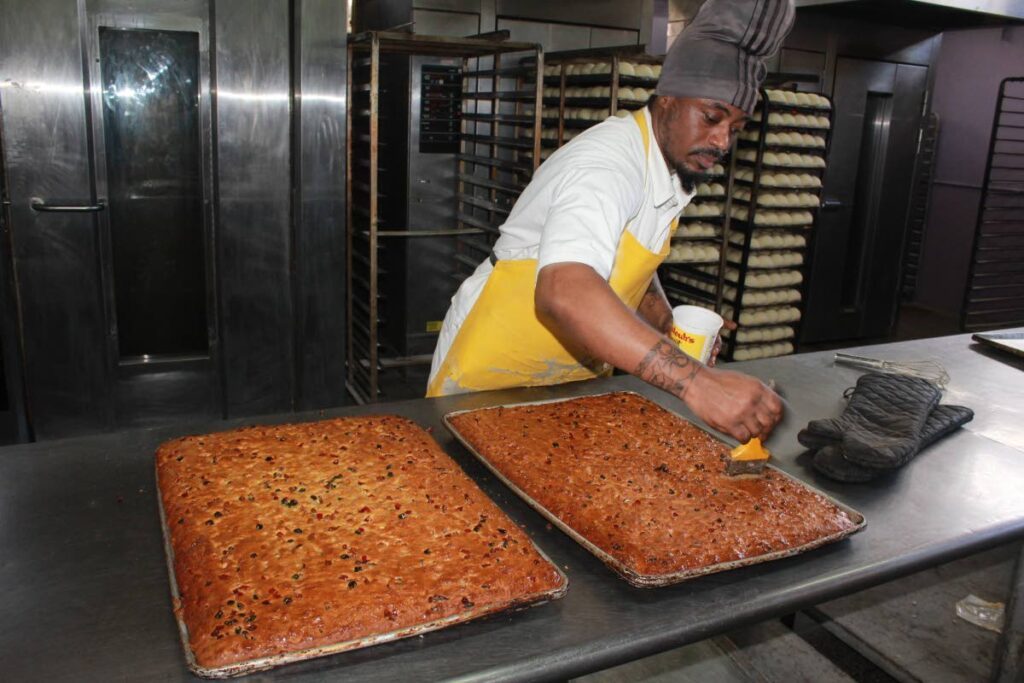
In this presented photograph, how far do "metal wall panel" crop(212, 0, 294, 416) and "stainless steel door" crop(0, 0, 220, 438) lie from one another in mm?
86

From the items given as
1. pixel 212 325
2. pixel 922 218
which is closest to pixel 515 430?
pixel 212 325

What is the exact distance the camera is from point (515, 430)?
62.7 inches

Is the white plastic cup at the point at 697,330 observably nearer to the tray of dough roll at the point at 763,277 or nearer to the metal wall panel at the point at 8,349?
the metal wall panel at the point at 8,349

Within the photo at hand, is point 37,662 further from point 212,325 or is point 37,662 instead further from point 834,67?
point 834,67

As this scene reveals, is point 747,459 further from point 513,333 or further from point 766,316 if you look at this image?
point 766,316

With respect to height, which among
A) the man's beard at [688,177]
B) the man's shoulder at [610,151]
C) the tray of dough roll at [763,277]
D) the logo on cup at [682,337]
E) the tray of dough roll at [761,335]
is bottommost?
the tray of dough roll at [761,335]

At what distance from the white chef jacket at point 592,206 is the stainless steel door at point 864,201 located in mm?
4519

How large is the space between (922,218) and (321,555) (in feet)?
25.9

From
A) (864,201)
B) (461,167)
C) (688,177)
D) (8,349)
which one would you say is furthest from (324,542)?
(864,201)

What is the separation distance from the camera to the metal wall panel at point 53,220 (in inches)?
127

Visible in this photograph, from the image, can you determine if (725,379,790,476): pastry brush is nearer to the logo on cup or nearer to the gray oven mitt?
the gray oven mitt

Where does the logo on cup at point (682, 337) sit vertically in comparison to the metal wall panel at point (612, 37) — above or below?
below

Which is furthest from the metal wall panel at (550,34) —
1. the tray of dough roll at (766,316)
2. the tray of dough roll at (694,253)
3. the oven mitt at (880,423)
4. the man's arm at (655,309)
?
the oven mitt at (880,423)

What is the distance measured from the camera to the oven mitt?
61.9 inches
